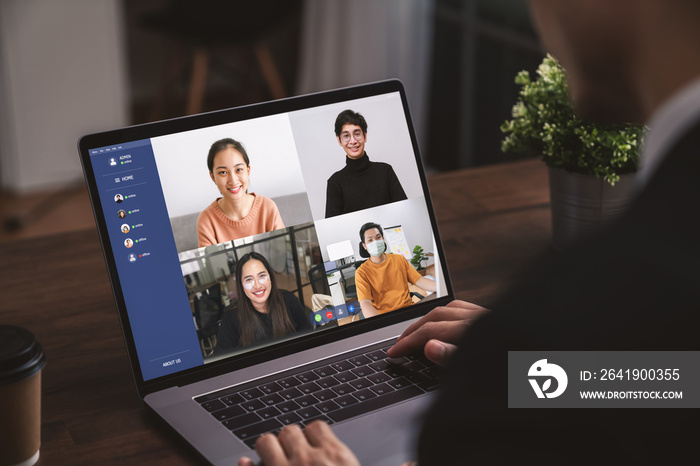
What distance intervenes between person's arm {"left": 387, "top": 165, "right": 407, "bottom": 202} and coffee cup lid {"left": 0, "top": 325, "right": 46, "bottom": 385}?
486mm

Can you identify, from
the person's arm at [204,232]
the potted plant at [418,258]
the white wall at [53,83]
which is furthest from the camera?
the white wall at [53,83]

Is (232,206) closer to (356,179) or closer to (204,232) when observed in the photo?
(204,232)

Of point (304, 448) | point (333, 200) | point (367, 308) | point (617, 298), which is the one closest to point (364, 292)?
point (367, 308)

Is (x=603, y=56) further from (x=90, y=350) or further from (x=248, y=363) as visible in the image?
(x=90, y=350)

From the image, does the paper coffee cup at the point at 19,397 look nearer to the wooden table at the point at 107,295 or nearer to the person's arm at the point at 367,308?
the wooden table at the point at 107,295

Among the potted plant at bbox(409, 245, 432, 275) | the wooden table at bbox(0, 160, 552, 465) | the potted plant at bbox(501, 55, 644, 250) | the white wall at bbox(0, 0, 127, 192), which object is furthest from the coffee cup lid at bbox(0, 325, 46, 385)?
the white wall at bbox(0, 0, 127, 192)

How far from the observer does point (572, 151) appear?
114 cm

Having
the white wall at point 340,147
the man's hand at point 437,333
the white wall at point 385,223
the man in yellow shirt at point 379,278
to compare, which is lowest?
the man's hand at point 437,333

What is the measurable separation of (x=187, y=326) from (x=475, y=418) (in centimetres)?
50

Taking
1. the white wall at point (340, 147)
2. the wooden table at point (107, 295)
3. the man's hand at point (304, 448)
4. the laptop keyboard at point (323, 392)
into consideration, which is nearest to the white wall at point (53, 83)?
the wooden table at point (107, 295)

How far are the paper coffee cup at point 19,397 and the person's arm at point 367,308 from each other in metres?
0.39

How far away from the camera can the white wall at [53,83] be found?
135 inches

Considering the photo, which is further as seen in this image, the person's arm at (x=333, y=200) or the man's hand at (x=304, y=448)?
the person's arm at (x=333, y=200)

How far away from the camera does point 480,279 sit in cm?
117
